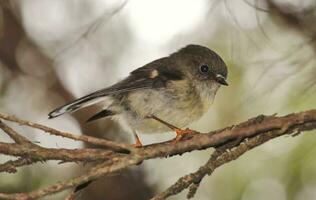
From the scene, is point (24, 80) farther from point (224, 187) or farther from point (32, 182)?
point (224, 187)

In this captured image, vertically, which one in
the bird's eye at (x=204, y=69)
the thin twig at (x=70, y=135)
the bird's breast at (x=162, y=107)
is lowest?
the thin twig at (x=70, y=135)

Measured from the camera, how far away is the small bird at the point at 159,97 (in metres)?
4.07

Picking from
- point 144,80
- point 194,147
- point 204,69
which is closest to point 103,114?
point 144,80

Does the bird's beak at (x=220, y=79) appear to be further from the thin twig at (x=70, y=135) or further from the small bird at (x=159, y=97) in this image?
the thin twig at (x=70, y=135)

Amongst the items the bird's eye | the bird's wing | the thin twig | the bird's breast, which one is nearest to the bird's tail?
the bird's wing

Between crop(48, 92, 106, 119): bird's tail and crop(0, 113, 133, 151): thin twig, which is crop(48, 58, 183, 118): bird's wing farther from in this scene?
crop(0, 113, 133, 151): thin twig

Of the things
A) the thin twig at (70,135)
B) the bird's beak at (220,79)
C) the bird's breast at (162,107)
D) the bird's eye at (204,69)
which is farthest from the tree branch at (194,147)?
the bird's eye at (204,69)

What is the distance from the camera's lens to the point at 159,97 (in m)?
4.13

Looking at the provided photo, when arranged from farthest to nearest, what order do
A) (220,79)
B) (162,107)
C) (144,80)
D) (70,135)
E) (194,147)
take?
1. (220,79)
2. (144,80)
3. (162,107)
4. (194,147)
5. (70,135)

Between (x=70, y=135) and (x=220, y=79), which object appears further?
(x=220, y=79)

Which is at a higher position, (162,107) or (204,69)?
(204,69)

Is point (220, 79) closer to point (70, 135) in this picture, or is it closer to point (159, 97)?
point (159, 97)

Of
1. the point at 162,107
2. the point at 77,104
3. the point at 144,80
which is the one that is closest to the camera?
the point at 77,104

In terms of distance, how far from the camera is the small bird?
4074 mm
